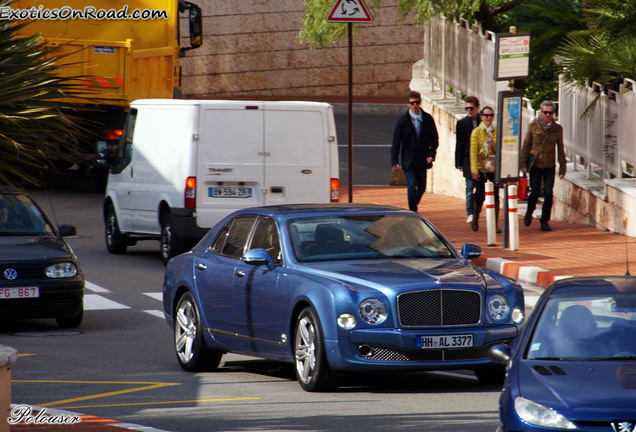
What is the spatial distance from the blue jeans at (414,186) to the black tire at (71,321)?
7728 mm

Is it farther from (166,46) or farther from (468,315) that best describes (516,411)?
(166,46)

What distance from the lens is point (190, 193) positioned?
17.8 metres

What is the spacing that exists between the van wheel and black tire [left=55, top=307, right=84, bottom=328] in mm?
4007

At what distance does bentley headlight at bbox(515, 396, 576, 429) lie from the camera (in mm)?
6527

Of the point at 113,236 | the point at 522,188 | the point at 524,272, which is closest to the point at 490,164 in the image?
the point at 522,188

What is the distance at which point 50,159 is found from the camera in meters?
7.53

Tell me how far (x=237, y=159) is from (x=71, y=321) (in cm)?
434

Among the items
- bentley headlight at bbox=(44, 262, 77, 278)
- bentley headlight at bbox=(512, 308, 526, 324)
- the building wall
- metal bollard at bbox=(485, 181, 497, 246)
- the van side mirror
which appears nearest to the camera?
bentley headlight at bbox=(512, 308, 526, 324)

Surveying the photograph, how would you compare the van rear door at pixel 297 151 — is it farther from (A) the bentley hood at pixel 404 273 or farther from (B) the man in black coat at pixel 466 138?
(A) the bentley hood at pixel 404 273

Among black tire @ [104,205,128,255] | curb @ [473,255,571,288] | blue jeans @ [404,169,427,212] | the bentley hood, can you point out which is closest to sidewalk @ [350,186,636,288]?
curb @ [473,255,571,288]

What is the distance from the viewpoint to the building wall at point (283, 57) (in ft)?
144

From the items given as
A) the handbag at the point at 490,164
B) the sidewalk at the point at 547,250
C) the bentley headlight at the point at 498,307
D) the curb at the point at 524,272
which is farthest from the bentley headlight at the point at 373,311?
the handbag at the point at 490,164

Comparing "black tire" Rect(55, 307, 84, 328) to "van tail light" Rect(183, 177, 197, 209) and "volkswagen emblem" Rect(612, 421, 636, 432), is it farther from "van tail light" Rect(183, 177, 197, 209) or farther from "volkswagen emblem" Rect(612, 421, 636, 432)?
"volkswagen emblem" Rect(612, 421, 636, 432)

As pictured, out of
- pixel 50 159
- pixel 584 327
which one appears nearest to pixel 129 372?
pixel 50 159
